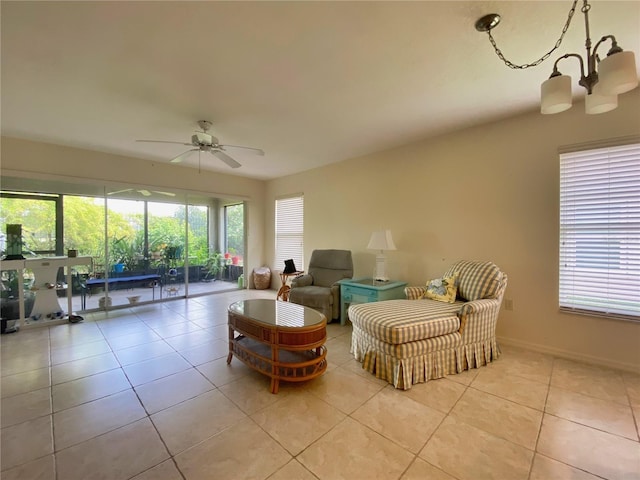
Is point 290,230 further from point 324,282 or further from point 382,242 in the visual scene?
point 382,242

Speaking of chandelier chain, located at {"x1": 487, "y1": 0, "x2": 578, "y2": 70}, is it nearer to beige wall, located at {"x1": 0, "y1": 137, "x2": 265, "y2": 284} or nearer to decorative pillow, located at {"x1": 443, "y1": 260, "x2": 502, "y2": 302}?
decorative pillow, located at {"x1": 443, "y1": 260, "x2": 502, "y2": 302}

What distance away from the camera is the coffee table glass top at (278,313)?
2.32 metres

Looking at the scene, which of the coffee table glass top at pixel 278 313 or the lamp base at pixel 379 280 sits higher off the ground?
the lamp base at pixel 379 280

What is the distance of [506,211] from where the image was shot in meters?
3.08

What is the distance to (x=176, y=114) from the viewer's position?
294cm

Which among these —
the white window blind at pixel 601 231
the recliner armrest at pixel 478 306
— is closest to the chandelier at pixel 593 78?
the white window blind at pixel 601 231

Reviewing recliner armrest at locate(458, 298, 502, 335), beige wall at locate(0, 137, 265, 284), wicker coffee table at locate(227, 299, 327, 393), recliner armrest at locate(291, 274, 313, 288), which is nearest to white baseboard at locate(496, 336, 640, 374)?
recliner armrest at locate(458, 298, 502, 335)

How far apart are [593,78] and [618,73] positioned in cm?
14

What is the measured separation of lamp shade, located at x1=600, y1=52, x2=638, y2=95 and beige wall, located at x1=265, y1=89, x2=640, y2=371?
1.78 meters

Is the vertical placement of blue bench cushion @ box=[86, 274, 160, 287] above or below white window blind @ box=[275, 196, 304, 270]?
below

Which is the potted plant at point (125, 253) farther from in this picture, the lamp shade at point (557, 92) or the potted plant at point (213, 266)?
the lamp shade at point (557, 92)

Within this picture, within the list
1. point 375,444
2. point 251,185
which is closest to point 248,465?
point 375,444

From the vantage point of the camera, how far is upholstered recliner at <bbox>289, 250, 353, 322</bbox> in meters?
3.82

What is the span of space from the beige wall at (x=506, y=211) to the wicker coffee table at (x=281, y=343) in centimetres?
206
